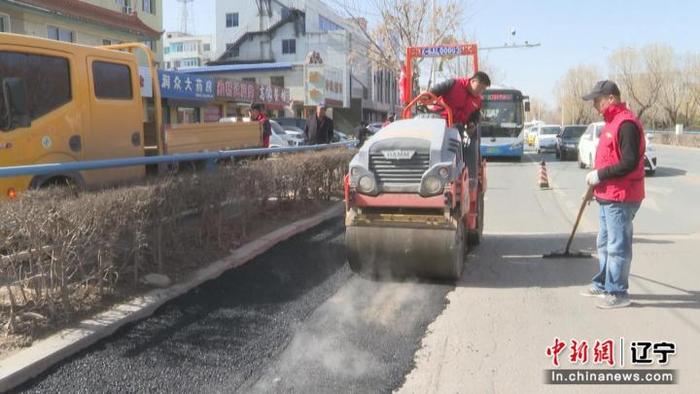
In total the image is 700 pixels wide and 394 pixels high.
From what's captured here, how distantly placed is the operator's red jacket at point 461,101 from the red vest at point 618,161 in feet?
6.31

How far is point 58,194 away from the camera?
4551 millimetres

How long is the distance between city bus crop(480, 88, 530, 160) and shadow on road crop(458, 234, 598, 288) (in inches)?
650

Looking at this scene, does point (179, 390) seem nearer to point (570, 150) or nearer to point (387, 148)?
point (387, 148)

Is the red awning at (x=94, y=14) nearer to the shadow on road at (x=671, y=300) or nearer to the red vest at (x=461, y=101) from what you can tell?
the red vest at (x=461, y=101)

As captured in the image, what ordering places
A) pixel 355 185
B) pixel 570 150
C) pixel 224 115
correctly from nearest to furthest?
pixel 355 185 → pixel 570 150 → pixel 224 115

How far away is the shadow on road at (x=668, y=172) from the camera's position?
17719mm

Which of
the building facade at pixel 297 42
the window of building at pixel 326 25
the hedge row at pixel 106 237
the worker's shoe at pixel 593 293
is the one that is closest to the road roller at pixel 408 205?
the worker's shoe at pixel 593 293

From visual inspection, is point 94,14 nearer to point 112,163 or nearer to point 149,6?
point 149,6

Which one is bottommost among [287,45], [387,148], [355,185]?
[355,185]

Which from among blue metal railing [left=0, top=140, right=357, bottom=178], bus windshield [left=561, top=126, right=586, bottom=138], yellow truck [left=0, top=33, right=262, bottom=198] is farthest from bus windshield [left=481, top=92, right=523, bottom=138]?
yellow truck [left=0, top=33, right=262, bottom=198]

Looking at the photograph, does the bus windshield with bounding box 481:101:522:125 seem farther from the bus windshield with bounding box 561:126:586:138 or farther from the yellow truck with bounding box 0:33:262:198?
the yellow truck with bounding box 0:33:262:198

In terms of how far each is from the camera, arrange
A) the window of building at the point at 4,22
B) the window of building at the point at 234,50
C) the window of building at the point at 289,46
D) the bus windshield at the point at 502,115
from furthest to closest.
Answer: the window of building at the point at 234,50 < the window of building at the point at 289,46 < the bus windshield at the point at 502,115 < the window of building at the point at 4,22

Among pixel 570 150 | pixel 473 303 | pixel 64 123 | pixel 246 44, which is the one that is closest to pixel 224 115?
pixel 570 150

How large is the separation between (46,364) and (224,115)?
36.5m
